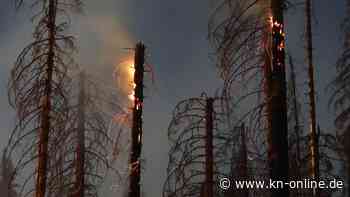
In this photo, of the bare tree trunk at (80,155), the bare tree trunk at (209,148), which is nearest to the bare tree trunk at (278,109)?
the bare tree trunk at (209,148)

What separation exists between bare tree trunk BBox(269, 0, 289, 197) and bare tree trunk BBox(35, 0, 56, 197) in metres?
6.13

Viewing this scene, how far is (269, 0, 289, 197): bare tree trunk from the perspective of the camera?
32.9 feet

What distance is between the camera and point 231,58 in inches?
412

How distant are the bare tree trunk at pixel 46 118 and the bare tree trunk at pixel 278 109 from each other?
20.1ft

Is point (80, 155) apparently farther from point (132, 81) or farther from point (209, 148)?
point (132, 81)

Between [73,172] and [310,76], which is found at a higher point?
[310,76]

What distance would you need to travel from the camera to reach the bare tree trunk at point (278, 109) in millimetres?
10039

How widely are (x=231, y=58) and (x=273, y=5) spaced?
4.26 ft

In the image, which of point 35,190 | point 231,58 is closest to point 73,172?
point 35,190

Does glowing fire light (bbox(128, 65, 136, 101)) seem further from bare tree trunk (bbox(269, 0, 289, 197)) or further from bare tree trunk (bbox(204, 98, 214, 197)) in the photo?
bare tree trunk (bbox(204, 98, 214, 197))

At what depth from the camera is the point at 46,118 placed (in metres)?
13.9

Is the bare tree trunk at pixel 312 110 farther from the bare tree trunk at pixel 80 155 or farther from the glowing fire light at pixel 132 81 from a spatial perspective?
the bare tree trunk at pixel 80 155

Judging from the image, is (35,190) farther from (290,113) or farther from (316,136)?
(290,113)

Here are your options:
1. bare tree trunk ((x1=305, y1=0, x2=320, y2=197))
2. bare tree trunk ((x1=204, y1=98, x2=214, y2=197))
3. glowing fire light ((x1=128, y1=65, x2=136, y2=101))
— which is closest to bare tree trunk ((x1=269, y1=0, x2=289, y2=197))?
glowing fire light ((x1=128, y1=65, x2=136, y2=101))
